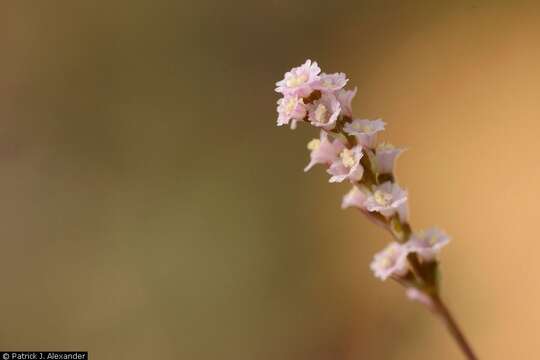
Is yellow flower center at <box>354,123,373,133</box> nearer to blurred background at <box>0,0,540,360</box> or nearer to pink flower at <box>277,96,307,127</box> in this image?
pink flower at <box>277,96,307,127</box>

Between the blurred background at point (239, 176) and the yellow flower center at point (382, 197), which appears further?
the blurred background at point (239, 176)

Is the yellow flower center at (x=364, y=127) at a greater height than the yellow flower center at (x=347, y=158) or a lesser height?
greater

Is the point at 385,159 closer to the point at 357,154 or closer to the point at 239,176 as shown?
the point at 357,154

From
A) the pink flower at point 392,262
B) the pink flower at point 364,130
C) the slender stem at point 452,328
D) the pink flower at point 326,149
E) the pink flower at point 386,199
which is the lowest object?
the slender stem at point 452,328

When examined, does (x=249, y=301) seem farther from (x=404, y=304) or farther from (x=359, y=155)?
(x=359, y=155)

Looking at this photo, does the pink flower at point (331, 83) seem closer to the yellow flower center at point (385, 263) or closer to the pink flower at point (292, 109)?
the pink flower at point (292, 109)

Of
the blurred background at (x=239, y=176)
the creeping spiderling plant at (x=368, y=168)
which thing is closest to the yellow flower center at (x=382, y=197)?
the creeping spiderling plant at (x=368, y=168)
